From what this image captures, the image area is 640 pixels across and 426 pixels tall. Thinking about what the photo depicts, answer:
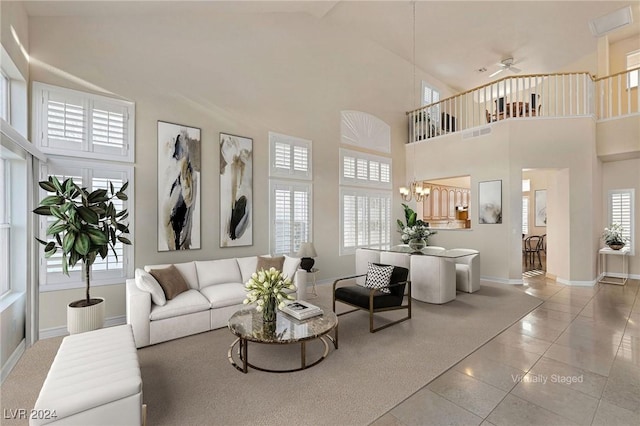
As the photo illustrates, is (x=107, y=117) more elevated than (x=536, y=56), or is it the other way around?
(x=536, y=56)

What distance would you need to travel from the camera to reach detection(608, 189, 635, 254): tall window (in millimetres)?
6852

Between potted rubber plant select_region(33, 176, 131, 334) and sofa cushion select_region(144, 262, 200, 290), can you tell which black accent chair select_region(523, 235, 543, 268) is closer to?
sofa cushion select_region(144, 262, 200, 290)

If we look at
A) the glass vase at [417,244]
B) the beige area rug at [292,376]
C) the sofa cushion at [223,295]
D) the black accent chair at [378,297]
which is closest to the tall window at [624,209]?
the glass vase at [417,244]

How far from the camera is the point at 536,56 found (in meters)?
8.45

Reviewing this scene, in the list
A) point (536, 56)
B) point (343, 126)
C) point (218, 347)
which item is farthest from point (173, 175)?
point (536, 56)

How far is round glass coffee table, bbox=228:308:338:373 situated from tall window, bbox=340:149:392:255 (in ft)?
12.7

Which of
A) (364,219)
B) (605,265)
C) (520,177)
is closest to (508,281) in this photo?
(520,177)

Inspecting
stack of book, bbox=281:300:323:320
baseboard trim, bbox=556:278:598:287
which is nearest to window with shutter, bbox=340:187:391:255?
stack of book, bbox=281:300:323:320

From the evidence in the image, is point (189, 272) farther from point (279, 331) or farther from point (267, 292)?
point (279, 331)

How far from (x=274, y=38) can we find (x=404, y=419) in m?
6.43

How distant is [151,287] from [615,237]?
9138mm

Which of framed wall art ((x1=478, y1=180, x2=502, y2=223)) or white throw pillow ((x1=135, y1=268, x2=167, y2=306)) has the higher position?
framed wall art ((x1=478, y1=180, x2=502, y2=223))

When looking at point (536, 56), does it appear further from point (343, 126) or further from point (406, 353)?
point (406, 353)

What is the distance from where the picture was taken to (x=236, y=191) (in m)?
5.36
